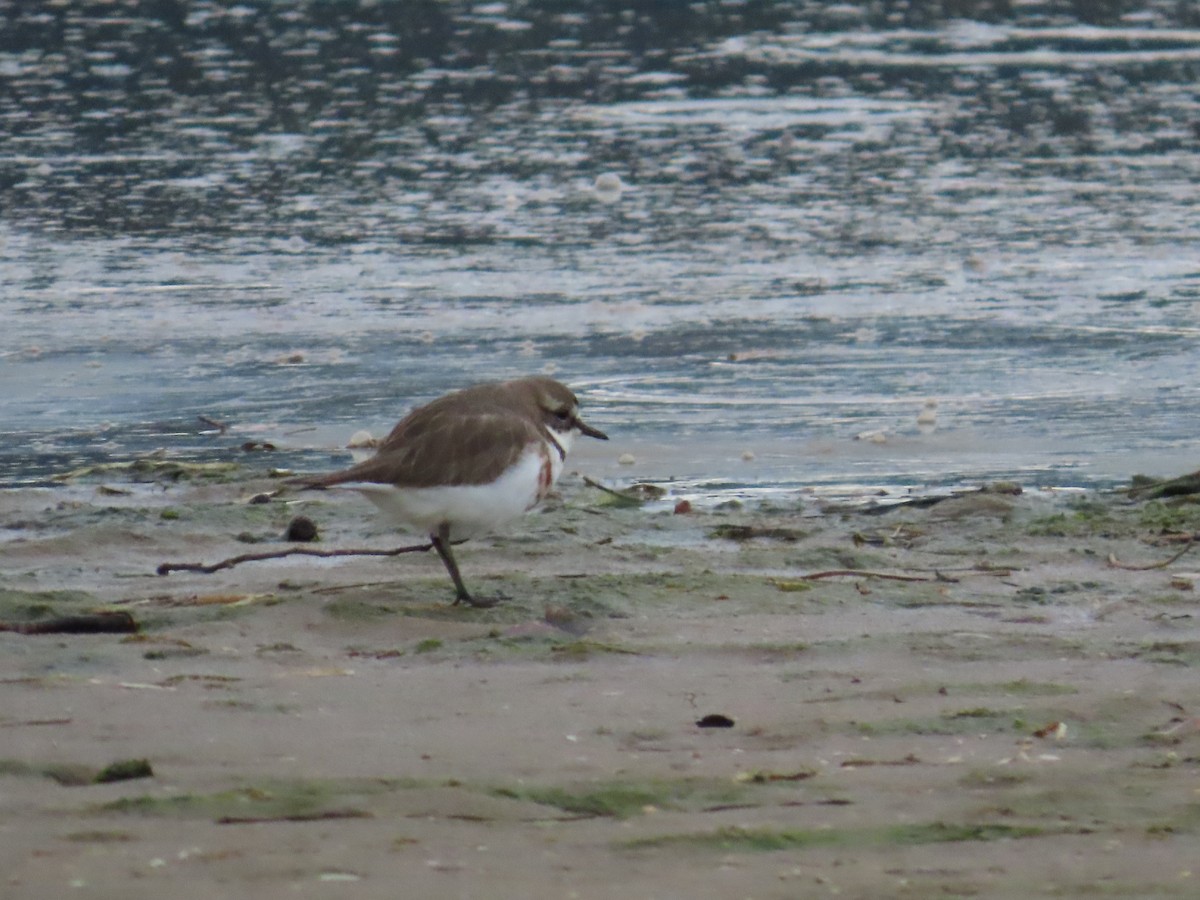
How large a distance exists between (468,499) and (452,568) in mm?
199

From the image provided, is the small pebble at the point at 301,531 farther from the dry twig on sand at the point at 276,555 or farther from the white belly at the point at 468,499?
the white belly at the point at 468,499

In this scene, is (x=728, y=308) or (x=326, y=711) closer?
(x=326, y=711)

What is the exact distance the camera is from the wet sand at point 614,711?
3406 mm

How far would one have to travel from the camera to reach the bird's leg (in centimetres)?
561

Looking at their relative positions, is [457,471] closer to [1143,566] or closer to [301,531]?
[301,531]

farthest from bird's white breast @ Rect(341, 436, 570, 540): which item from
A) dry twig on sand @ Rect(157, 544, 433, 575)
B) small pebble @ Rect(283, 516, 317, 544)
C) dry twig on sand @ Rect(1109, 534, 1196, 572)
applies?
dry twig on sand @ Rect(1109, 534, 1196, 572)

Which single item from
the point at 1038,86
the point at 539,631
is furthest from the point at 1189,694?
the point at 1038,86

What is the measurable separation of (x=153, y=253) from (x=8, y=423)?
359 centimetres

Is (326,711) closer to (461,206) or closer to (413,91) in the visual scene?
(461,206)

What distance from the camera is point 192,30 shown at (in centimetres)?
2245

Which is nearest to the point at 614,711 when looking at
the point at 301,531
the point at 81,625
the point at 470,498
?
the point at 470,498

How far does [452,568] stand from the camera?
223 inches

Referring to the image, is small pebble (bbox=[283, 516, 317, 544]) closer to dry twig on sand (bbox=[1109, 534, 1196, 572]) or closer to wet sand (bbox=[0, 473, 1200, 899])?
wet sand (bbox=[0, 473, 1200, 899])

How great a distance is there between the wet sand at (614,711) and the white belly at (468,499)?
0.22 metres
